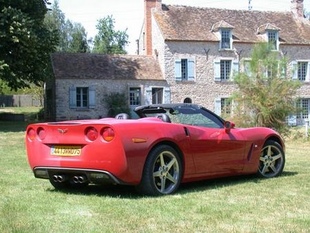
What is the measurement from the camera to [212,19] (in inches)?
1597

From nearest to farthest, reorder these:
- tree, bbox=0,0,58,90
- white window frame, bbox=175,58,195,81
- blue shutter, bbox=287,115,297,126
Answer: blue shutter, bbox=287,115,297,126, tree, bbox=0,0,58,90, white window frame, bbox=175,58,195,81

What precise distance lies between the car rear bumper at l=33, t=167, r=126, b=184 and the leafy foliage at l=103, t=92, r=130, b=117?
28830 millimetres

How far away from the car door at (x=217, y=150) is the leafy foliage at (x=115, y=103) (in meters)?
28.1

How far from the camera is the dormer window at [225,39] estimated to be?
3934 centimetres

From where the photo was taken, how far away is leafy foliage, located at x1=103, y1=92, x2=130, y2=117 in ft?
118

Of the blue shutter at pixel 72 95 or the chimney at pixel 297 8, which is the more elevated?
the chimney at pixel 297 8

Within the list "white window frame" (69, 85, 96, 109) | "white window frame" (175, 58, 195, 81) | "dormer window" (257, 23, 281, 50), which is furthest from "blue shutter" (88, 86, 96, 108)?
"dormer window" (257, 23, 281, 50)

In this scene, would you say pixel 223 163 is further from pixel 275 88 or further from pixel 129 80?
pixel 129 80

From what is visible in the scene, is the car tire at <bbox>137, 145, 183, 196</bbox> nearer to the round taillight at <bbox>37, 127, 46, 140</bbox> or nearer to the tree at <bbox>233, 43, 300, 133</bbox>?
the round taillight at <bbox>37, 127, 46, 140</bbox>

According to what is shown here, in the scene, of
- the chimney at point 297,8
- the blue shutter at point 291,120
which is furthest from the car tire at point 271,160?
the chimney at point 297,8

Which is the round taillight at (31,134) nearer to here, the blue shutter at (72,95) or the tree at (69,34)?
the blue shutter at (72,95)

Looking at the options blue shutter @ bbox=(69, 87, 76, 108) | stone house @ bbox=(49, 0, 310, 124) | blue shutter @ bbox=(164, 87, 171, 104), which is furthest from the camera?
blue shutter @ bbox=(164, 87, 171, 104)

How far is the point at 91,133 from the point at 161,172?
43.1 inches

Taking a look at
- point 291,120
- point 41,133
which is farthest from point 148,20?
point 41,133
